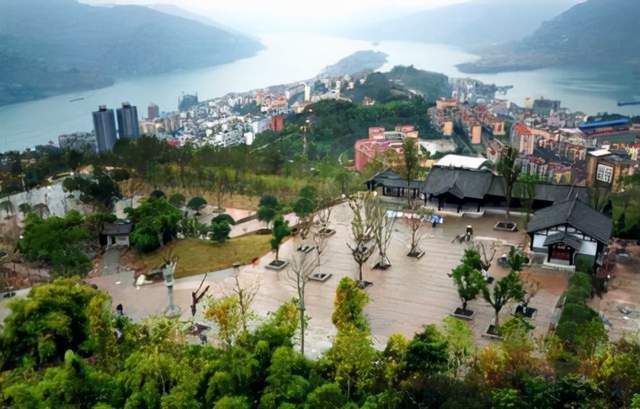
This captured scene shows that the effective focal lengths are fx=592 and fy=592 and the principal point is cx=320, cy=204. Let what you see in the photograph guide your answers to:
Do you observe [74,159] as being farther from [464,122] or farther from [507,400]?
[464,122]

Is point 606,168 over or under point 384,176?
under

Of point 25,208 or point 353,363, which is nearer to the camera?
point 353,363

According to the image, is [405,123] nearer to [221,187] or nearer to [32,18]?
[221,187]

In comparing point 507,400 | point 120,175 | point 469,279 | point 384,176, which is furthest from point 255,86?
point 507,400

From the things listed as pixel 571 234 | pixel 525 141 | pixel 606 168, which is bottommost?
pixel 525 141

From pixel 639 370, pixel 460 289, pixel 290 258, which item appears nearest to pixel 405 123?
pixel 290 258

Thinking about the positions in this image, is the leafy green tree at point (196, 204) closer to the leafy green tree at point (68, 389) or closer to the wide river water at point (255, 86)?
the leafy green tree at point (68, 389)
